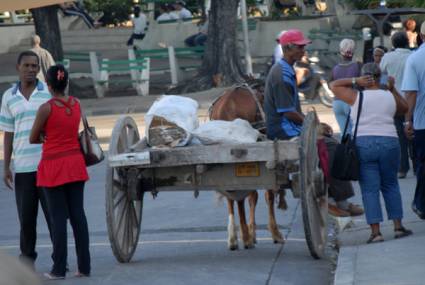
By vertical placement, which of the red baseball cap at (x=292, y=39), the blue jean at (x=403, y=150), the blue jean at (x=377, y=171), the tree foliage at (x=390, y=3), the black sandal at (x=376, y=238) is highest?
the red baseball cap at (x=292, y=39)

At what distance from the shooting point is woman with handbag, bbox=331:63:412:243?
30.5 feet

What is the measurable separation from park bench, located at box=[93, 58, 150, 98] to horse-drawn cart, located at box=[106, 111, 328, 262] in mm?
20185

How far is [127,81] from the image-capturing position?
29.5 m

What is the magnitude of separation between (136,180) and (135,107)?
17.9m

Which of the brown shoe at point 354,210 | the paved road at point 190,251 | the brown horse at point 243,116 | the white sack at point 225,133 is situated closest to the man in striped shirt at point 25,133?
the paved road at point 190,251

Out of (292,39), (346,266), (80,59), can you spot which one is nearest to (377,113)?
(292,39)

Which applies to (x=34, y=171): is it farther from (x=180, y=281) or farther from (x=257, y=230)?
(x=257, y=230)

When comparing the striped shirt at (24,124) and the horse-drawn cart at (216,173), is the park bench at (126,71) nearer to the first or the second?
the horse-drawn cart at (216,173)

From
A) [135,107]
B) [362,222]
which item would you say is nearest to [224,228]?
[362,222]

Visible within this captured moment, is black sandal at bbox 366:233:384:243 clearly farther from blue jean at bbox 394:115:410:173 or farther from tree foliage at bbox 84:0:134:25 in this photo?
tree foliage at bbox 84:0:134:25

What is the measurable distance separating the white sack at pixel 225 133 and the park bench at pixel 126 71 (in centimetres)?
2006

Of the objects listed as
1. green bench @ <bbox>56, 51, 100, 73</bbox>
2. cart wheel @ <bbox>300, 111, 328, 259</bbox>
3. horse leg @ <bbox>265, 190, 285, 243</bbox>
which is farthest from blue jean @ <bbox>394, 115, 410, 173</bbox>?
green bench @ <bbox>56, 51, 100, 73</bbox>

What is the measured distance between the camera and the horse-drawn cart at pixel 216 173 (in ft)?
28.3

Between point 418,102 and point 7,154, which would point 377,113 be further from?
point 7,154
